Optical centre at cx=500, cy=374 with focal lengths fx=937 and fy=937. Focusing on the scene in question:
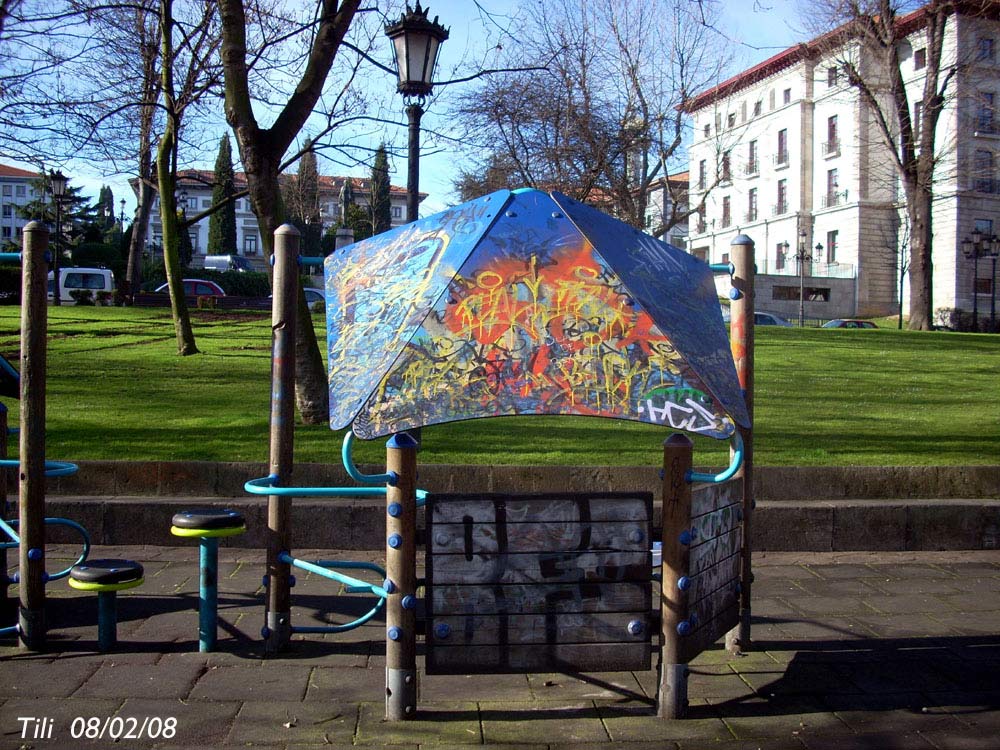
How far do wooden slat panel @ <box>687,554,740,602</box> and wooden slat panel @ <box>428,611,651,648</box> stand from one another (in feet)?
0.83

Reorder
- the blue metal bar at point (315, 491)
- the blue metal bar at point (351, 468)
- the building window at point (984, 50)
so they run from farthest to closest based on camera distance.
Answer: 1. the building window at point (984, 50)
2. the blue metal bar at point (315, 491)
3. the blue metal bar at point (351, 468)

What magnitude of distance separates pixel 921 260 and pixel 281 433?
1121 inches

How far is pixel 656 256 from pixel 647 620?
167 cm

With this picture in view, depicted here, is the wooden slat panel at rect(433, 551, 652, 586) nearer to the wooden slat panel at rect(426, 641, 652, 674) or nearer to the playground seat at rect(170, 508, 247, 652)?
the wooden slat panel at rect(426, 641, 652, 674)

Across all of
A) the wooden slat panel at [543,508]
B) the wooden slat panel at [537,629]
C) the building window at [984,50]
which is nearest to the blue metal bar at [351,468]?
the wooden slat panel at [543,508]

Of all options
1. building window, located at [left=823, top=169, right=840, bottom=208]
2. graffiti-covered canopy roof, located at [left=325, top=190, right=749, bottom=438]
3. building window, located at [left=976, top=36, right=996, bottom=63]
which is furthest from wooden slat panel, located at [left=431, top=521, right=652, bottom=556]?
building window, located at [left=823, top=169, right=840, bottom=208]

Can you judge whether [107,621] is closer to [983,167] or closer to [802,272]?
[802,272]

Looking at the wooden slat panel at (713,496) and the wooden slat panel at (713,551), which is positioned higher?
the wooden slat panel at (713,496)

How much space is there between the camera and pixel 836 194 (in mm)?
58938

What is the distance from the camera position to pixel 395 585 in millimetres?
3969

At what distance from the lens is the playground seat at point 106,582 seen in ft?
14.9

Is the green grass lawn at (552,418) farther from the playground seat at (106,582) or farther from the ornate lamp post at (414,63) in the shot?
the playground seat at (106,582)

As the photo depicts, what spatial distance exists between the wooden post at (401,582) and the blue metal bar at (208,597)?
1281 mm

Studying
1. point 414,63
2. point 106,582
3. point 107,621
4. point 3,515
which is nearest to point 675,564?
point 106,582
